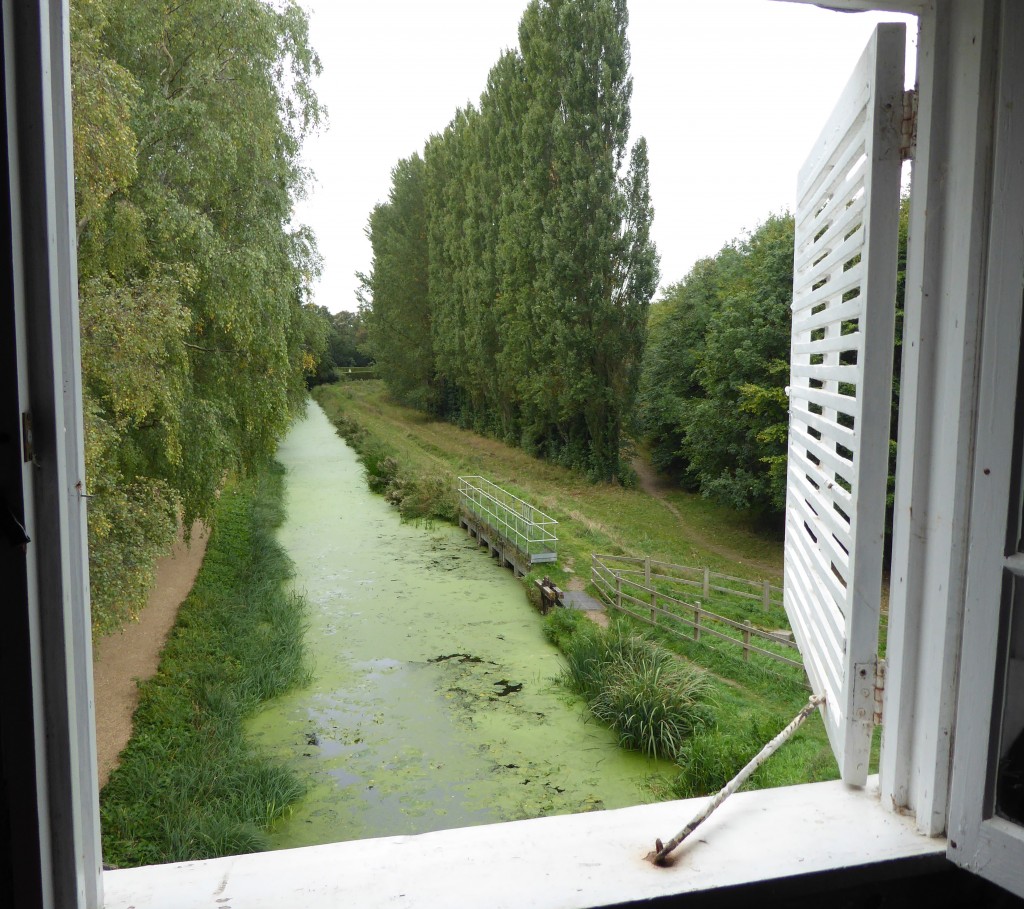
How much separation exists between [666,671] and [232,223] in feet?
17.2

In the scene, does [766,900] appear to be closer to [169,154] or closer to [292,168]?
[169,154]

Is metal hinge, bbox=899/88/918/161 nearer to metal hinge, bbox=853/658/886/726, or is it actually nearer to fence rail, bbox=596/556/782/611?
metal hinge, bbox=853/658/886/726

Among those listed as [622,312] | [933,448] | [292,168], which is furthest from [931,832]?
[622,312]

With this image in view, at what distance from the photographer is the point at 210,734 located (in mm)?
6305

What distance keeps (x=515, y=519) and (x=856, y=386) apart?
1138 centimetres

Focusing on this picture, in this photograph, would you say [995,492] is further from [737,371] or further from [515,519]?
[737,371]

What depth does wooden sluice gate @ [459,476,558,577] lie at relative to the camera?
11242 mm

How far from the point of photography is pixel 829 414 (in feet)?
5.02

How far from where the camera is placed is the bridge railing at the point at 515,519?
11234 mm

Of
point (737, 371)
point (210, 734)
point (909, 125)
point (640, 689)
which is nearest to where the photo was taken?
point (909, 125)

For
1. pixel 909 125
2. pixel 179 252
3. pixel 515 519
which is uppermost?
pixel 179 252

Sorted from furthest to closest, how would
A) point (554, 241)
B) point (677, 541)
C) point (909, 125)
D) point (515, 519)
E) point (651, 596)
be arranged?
point (554, 241) < point (677, 541) < point (515, 519) < point (651, 596) < point (909, 125)

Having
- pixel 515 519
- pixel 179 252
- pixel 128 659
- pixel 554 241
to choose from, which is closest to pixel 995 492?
pixel 179 252

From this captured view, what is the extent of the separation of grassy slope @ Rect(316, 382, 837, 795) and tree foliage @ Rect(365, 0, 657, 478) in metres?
1.07
